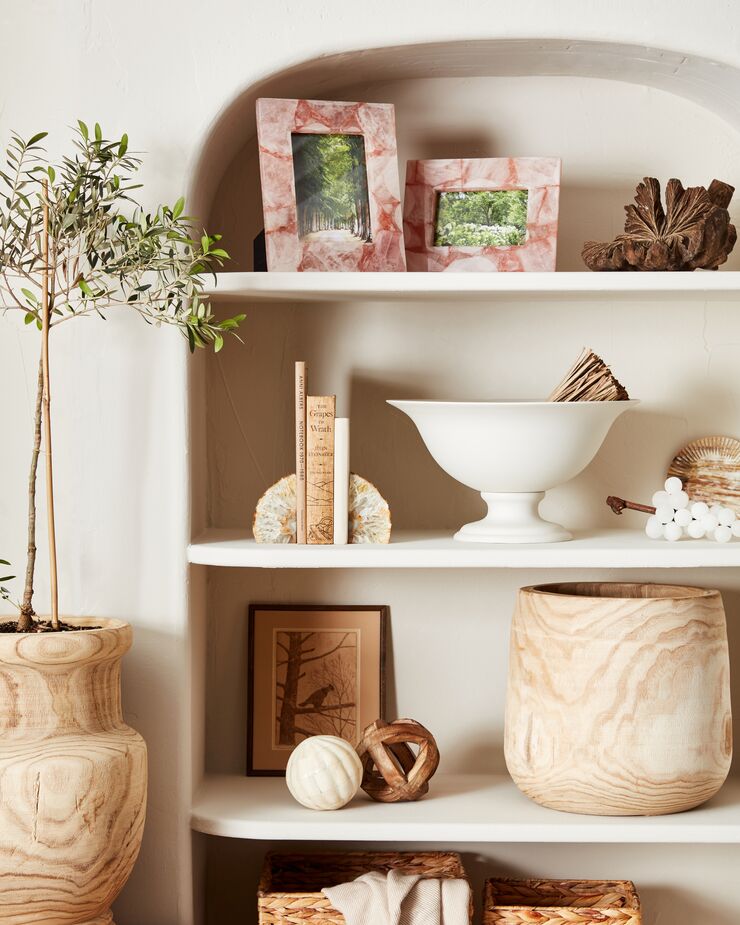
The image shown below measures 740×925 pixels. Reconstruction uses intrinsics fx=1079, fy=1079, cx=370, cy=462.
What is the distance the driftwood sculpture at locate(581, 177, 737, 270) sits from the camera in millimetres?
1611

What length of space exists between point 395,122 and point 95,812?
1160mm

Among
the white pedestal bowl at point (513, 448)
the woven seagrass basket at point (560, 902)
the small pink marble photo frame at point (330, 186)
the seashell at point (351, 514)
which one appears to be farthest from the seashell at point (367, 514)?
the woven seagrass basket at point (560, 902)

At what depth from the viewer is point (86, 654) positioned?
1.43 m

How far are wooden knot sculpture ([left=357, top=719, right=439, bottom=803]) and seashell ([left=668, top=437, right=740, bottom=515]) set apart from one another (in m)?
0.62

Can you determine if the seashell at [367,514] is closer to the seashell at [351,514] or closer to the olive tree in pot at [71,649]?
the seashell at [351,514]

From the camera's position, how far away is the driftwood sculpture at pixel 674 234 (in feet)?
5.29

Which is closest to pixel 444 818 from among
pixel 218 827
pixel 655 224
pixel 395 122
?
pixel 218 827

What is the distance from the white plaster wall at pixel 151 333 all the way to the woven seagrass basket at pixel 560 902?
1.57 ft

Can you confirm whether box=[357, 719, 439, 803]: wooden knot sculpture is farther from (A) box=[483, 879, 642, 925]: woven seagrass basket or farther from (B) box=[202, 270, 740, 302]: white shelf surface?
(B) box=[202, 270, 740, 302]: white shelf surface

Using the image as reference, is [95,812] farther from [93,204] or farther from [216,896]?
[93,204]

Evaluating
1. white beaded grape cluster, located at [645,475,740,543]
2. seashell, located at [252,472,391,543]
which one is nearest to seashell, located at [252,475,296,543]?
seashell, located at [252,472,391,543]

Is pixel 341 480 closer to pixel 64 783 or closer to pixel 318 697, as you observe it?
pixel 318 697

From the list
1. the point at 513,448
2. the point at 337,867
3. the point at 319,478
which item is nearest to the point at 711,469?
the point at 513,448

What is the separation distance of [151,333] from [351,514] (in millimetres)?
407
